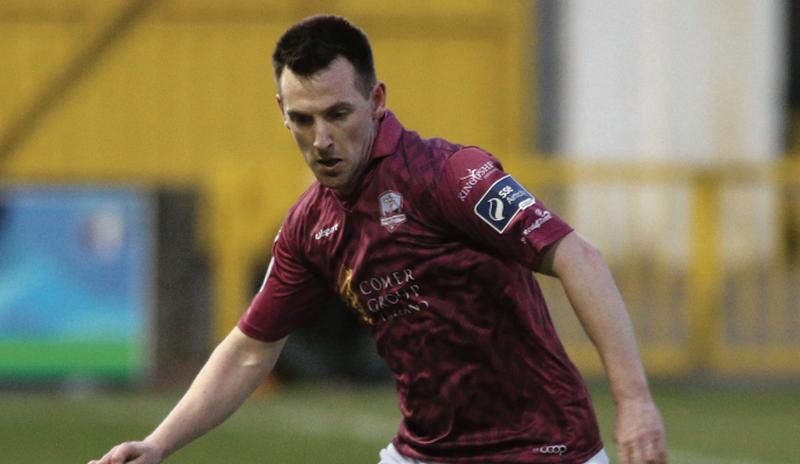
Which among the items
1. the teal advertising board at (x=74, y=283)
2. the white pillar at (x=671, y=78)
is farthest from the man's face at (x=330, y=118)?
the white pillar at (x=671, y=78)

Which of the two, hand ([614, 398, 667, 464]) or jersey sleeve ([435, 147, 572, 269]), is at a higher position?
jersey sleeve ([435, 147, 572, 269])

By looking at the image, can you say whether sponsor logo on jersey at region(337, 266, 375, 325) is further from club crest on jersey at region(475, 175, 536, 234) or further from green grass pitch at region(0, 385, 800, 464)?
green grass pitch at region(0, 385, 800, 464)

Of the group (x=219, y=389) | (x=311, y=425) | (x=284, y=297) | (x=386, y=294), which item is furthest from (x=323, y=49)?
(x=311, y=425)

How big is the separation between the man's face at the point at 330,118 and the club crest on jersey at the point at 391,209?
0.35 ft

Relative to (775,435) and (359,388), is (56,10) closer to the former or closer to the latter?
(359,388)

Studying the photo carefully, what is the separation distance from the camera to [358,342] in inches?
588

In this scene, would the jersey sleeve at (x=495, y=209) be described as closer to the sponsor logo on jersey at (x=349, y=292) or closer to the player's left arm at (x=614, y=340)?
the player's left arm at (x=614, y=340)

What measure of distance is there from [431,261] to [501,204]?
336mm

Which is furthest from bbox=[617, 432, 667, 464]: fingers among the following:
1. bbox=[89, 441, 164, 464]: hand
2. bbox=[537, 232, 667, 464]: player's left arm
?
bbox=[89, 441, 164, 464]: hand

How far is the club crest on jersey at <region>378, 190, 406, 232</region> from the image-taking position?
4.97m

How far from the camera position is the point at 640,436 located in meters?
4.37

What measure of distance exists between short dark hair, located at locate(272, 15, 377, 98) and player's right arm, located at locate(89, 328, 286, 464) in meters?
0.93

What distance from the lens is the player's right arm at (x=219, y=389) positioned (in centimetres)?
534

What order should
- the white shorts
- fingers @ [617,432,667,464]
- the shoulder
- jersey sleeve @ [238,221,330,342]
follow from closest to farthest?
1. fingers @ [617,432,667,464]
2. the white shorts
3. the shoulder
4. jersey sleeve @ [238,221,330,342]
